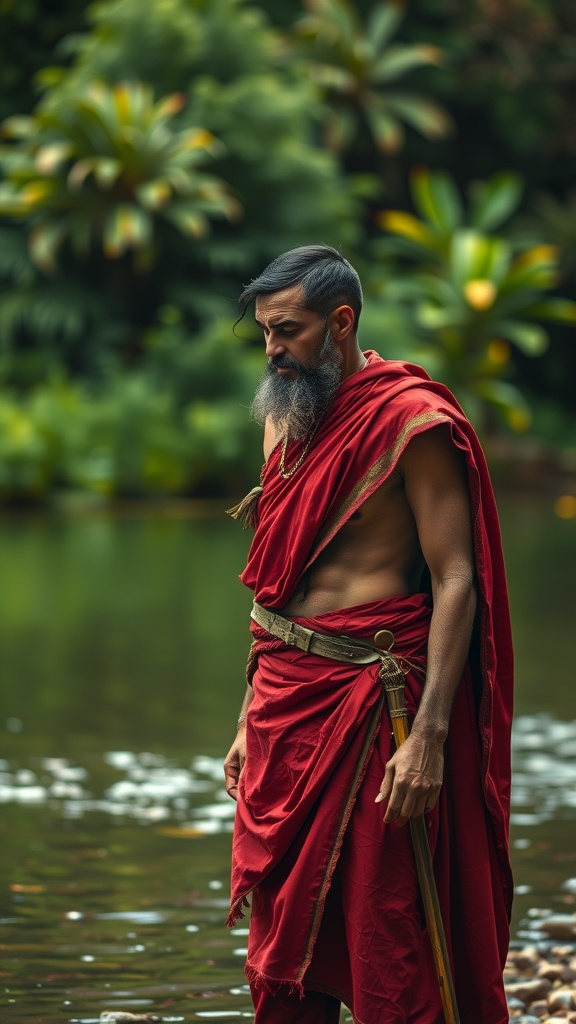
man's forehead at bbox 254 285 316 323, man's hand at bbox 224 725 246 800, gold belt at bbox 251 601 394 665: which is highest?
man's forehead at bbox 254 285 316 323

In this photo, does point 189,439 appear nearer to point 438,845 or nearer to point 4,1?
point 4,1

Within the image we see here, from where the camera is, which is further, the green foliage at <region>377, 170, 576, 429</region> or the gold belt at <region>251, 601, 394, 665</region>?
the green foliage at <region>377, 170, 576, 429</region>

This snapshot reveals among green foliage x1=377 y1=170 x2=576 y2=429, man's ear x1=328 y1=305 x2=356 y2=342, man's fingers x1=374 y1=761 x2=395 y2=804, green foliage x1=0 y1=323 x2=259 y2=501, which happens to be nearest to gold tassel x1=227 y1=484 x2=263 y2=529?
man's ear x1=328 y1=305 x2=356 y2=342

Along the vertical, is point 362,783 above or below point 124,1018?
above

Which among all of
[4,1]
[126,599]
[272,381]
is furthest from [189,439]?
[272,381]

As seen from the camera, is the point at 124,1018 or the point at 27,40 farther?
the point at 27,40

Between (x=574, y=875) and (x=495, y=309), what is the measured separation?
82.0 ft

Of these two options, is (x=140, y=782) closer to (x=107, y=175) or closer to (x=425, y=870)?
(x=425, y=870)

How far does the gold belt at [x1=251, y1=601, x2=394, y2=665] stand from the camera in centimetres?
332

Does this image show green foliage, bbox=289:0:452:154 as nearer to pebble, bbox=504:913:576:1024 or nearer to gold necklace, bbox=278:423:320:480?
pebble, bbox=504:913:576:1024

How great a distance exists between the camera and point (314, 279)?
3383 millimetres

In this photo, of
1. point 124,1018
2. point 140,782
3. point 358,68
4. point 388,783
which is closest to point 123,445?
point 358,68

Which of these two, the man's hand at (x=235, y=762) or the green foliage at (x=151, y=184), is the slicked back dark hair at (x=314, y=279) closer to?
the man's hand at (x=235, y=762)

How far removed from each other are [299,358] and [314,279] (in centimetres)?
16
